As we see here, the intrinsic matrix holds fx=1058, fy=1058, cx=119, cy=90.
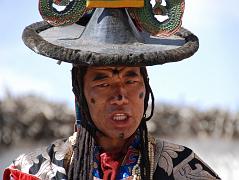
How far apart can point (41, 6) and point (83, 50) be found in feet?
1.24

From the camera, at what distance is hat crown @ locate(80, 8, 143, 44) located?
466 centimetres

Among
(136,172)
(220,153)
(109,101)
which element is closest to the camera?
(109,101)

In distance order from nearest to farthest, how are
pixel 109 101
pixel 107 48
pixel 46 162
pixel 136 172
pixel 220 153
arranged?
pixel 107 48 < pixel 109 101 < pixel 136 172 < pixel 46 162 < pixel 220 153

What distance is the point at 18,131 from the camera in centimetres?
978

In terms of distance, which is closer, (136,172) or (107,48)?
(107,48)

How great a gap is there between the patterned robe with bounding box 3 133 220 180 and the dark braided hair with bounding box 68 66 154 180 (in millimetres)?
47

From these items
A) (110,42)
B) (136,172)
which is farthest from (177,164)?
(110,42)

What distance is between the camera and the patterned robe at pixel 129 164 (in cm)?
488

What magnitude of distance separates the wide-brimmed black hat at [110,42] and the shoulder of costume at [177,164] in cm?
53

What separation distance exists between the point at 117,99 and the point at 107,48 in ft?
0.78

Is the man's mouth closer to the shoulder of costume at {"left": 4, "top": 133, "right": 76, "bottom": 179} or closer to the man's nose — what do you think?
the man's nose

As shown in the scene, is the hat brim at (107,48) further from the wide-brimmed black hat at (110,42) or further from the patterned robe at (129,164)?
the patterned robe at (129,164)

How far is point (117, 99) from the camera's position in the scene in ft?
15.2

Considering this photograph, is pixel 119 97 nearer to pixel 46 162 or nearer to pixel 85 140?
pixel 85 140
